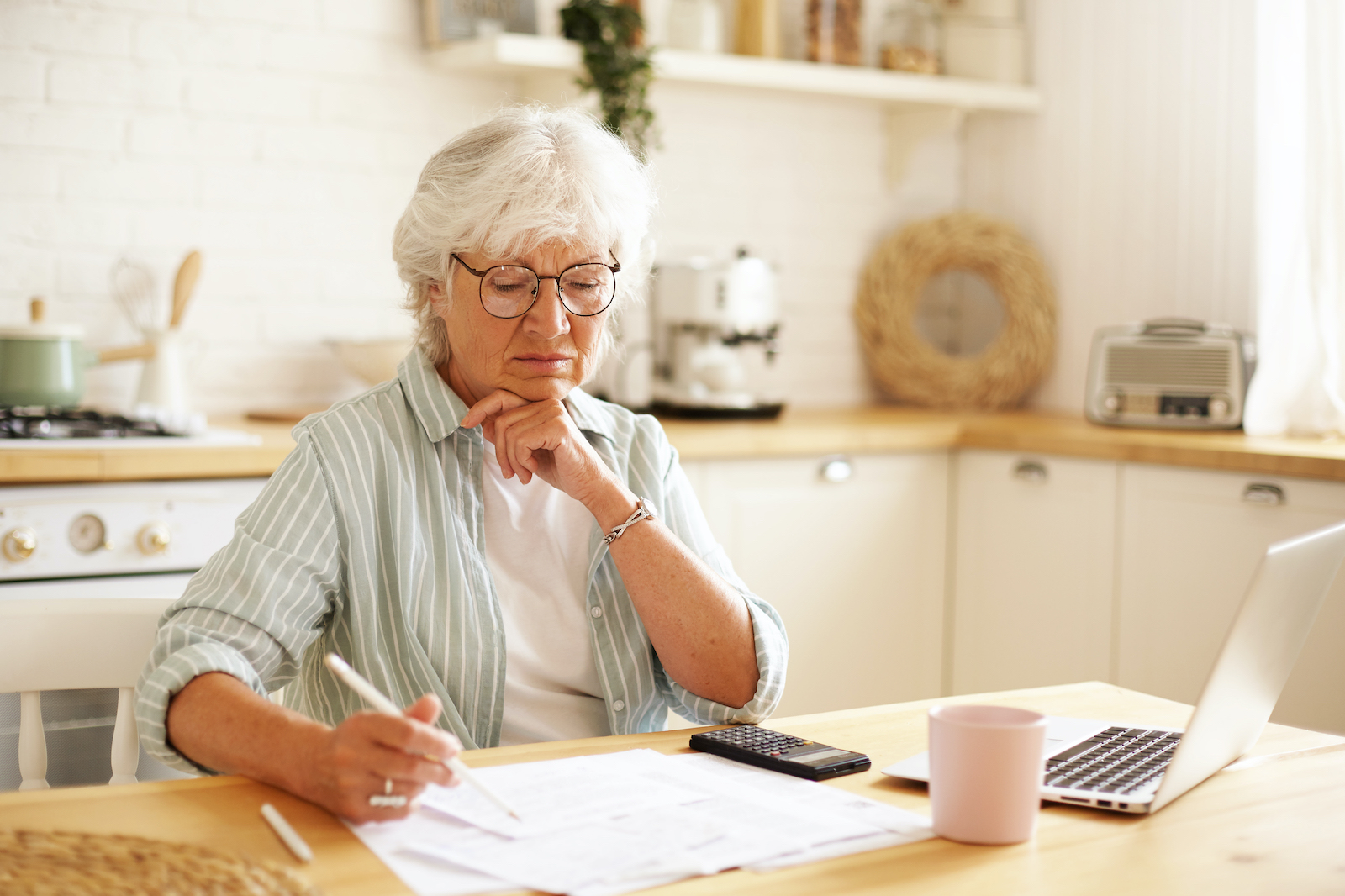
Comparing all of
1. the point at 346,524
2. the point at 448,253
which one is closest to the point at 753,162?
the point at 448,253

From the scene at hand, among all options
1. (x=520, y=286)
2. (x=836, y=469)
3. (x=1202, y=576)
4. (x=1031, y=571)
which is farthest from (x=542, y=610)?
(x=1031, y=571)

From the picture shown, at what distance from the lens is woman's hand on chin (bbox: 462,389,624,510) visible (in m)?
1.35

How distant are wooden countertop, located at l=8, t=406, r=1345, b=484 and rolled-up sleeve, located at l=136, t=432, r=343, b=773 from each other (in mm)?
841

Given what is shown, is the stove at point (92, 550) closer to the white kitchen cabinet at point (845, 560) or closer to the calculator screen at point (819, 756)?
the white kitchen cabinet at point (845, 560)

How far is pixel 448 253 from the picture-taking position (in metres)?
1.42

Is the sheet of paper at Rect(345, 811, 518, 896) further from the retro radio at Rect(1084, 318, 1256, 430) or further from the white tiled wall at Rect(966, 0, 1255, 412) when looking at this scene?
the white tiled wall at Rect(966, 0, 1255, 412)

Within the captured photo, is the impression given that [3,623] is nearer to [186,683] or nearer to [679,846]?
[186,683]

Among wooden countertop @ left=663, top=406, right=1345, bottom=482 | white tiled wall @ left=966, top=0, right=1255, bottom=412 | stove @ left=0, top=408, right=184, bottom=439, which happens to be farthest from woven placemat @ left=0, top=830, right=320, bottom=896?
white tiled wall @ left=966, top=0, right=1255, bottom=412

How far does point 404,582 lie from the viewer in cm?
132

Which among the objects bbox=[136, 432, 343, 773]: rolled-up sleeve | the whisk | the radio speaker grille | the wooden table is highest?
the whisk

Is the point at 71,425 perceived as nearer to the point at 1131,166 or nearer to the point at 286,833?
the point at 286,833

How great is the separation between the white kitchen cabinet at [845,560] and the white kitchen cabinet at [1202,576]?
456 millimetres

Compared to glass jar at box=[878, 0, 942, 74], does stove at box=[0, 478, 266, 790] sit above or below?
below

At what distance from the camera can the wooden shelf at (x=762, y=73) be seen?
9.17 ft
